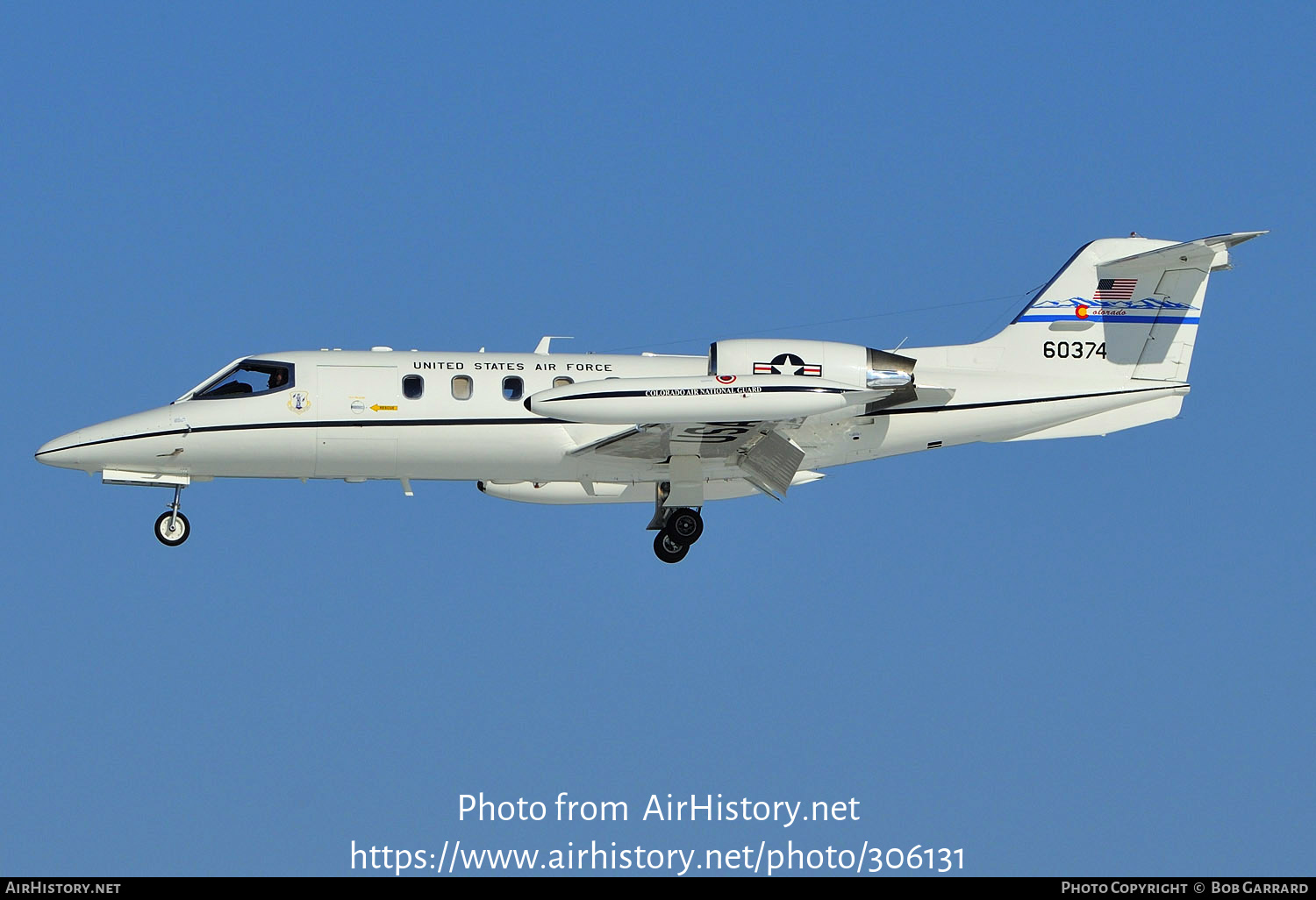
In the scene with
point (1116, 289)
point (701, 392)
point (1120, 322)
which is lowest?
point (701, 392)

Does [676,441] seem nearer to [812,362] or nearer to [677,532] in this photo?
[677,532]

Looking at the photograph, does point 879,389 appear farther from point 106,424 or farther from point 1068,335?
point 106,424

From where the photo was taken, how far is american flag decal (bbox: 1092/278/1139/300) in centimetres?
2655

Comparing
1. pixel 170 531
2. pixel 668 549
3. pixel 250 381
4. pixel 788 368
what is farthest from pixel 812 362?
pixel 170 531

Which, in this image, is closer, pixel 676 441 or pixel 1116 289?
pixel 676 441

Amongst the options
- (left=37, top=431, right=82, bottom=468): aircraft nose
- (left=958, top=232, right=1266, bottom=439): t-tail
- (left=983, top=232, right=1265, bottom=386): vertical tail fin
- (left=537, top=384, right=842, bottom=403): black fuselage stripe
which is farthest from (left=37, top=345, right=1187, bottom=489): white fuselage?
(left=983, top=232, right=1265, bottom=386): vertical tail fin

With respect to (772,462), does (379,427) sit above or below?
above

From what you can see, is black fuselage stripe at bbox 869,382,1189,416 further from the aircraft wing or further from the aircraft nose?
the aircraft nose

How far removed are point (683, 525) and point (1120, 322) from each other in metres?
7.00

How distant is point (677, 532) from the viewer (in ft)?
85.0

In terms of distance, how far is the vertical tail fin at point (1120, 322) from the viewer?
26.3m
